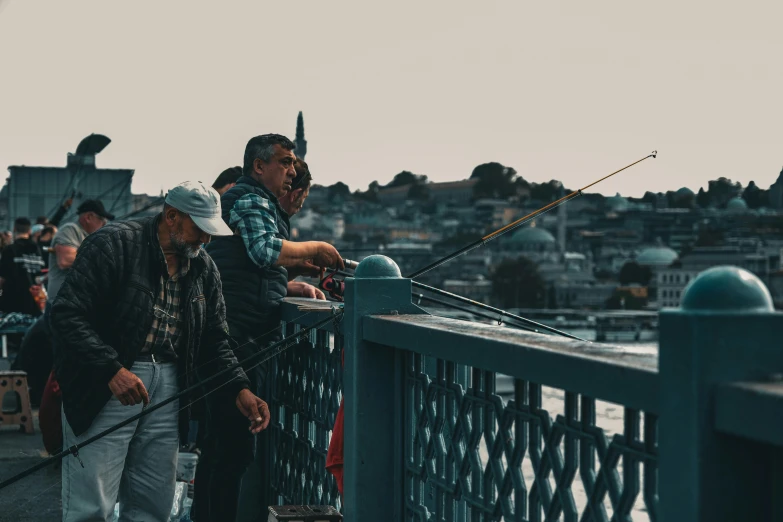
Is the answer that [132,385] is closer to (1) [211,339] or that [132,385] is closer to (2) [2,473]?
(1) [211,339]

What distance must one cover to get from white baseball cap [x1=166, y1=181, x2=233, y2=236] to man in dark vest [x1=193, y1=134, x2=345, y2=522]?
86cm

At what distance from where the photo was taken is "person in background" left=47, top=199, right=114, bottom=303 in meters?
7.31

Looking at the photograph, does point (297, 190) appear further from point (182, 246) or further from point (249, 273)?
point (182, 246)

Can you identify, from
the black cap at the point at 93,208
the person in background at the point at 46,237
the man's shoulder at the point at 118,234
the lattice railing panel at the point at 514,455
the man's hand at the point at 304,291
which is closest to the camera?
the lattice railing panel at the point at 514,455

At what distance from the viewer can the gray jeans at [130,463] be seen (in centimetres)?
398

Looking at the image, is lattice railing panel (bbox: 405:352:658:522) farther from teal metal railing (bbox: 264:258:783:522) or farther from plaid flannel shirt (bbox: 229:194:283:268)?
plaid flannel shirt (bbox: 229:194:283:268)

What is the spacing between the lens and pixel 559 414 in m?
2.38

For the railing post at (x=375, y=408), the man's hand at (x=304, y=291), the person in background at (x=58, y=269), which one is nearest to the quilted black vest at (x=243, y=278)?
the man's hand at (x=304, y=291)

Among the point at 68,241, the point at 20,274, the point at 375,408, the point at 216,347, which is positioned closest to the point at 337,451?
the point at 375,408

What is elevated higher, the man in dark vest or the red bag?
the man in dark vest

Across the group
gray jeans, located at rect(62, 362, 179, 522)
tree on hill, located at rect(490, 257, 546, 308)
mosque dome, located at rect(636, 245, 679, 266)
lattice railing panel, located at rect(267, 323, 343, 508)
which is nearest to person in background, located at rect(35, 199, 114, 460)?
lattice railing panel, located at rect(267, 323, 343, 508)

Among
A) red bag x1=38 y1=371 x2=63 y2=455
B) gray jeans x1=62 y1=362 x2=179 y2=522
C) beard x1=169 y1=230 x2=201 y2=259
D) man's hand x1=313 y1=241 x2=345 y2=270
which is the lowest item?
red bag x1=38 y1=371 x2=63 y2=455

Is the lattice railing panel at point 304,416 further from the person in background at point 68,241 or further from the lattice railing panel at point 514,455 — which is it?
the person in background at point 68,241

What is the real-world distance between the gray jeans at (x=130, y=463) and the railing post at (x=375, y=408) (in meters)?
0.77
